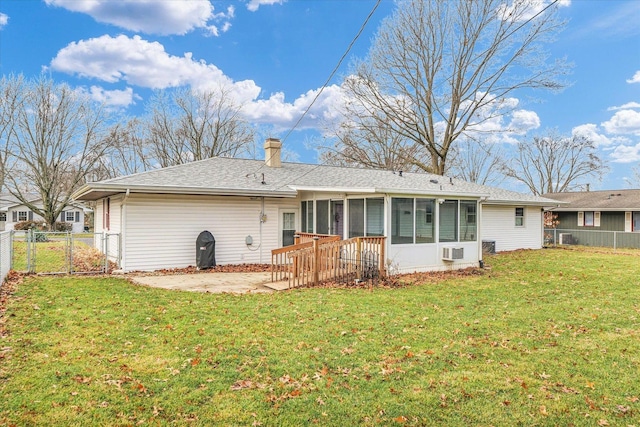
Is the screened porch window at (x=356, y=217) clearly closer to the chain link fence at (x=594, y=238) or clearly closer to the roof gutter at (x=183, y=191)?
the roof gutter at (x=183, y=191)

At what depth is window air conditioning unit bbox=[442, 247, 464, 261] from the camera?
11711 mm

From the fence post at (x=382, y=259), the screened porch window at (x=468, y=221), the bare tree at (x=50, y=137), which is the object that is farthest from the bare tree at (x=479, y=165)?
the bare tree at (x=50, y=137)

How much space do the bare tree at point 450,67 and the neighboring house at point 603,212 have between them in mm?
7624

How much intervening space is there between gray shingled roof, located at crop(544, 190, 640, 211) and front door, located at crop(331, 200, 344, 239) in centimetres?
A: 1622

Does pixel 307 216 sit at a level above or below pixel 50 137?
below

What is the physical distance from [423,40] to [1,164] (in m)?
30.5

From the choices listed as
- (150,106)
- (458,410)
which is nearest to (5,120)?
(150,106)

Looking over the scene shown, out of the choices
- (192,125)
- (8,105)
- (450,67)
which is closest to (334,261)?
(450,67)

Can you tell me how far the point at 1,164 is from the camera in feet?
92.0

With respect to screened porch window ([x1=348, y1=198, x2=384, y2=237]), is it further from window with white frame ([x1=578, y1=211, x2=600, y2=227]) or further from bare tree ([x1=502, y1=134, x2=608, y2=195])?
bare tree ([x1=502, y1=134, x2=608, y2=195])

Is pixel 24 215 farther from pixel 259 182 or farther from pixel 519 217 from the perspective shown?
pixel 519 217

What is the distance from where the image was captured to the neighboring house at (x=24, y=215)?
35.9 m

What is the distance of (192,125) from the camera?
114 ft

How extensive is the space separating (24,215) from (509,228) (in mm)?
Result: 41520
